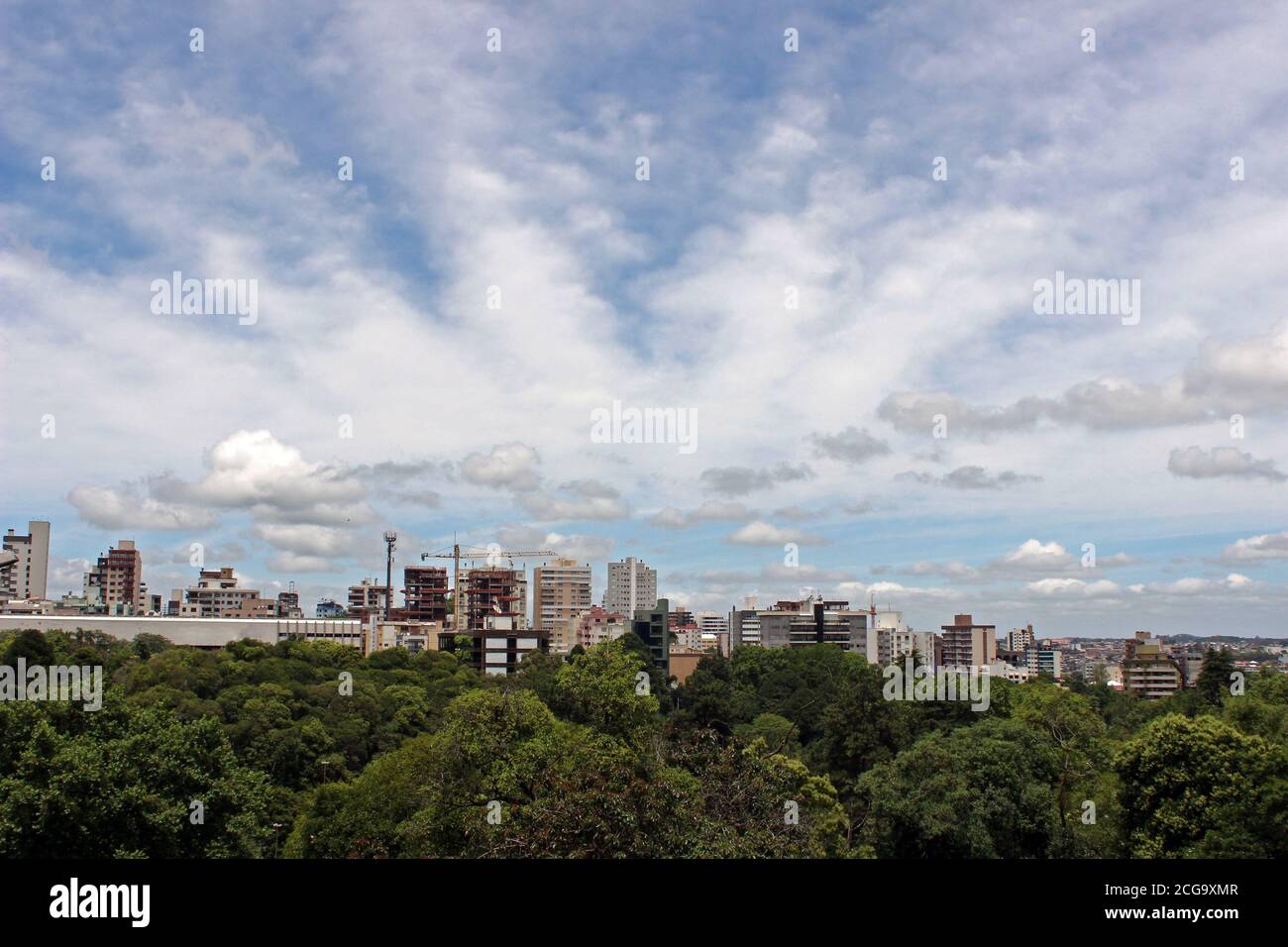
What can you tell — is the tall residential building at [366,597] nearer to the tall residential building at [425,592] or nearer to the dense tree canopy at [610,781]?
the tall residential building at [425,592]

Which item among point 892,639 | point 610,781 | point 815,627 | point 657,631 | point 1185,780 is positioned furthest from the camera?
point 892,639

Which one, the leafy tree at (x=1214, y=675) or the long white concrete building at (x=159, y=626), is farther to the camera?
the long white concrete building at (x=159, y=626)

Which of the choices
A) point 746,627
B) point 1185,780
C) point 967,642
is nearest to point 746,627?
point 746,627

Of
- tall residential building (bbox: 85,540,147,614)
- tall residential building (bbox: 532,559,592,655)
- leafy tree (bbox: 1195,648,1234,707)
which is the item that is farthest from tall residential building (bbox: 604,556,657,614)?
leafy tree (bbox: 1195,648,1234,707)

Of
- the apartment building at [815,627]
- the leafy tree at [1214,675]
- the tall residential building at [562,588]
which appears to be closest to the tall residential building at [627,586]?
the tall residential building at [562,588]

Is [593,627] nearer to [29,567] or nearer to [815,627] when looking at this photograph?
[815,627]
